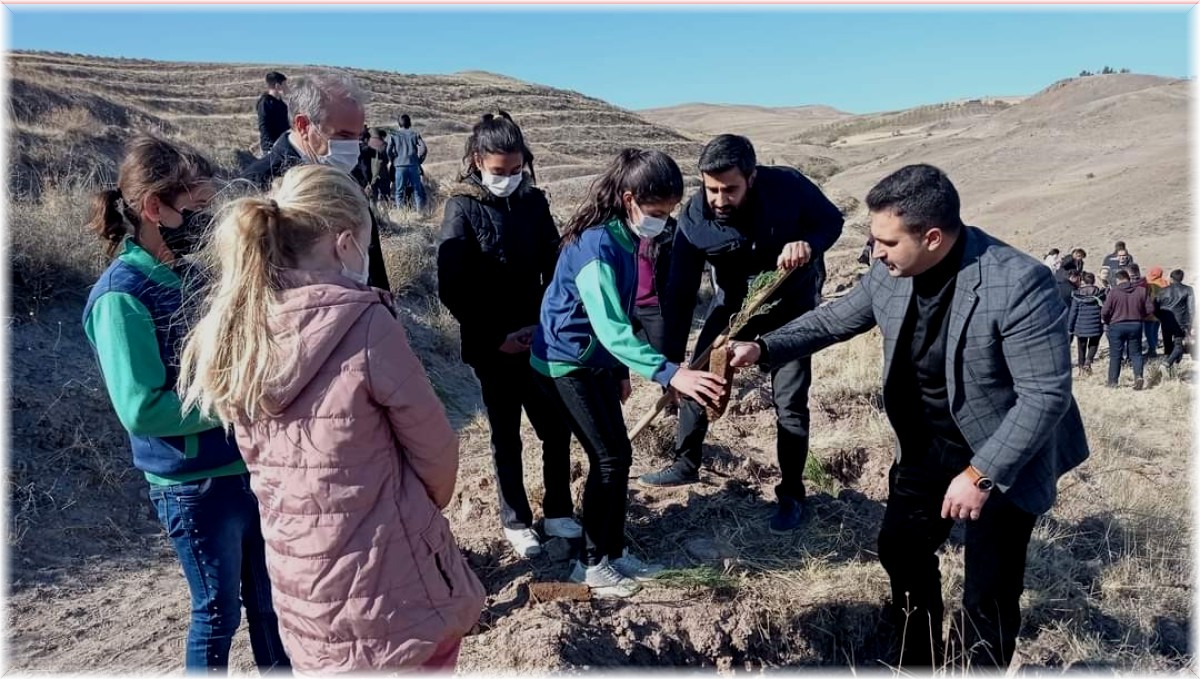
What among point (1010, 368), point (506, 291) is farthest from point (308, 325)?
point (1010, 368)

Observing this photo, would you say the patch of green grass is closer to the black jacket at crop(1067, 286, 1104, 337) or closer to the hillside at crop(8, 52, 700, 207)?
the hillside at crop(8, 52, 700, 207)

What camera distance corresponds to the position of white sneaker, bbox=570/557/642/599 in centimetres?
352

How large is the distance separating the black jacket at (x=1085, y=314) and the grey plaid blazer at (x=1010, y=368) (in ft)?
31.8

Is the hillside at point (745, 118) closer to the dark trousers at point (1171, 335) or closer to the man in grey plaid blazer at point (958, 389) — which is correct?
the dark trousers at point (1171, 335)

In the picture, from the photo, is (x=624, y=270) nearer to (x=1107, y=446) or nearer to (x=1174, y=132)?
(x=1107, y=446)

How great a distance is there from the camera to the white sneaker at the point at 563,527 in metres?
3.93

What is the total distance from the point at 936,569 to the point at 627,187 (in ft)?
5.70

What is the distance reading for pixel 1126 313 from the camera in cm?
1048

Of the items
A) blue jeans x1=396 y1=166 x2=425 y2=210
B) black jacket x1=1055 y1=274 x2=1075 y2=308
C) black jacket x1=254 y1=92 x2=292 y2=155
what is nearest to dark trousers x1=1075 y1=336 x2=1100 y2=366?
black jacket x1=1055 y1=274 x2=1075 y2=308

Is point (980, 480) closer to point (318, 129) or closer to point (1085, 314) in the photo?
point (318, 129)

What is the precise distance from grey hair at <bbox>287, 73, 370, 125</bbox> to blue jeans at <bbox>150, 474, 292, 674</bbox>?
1352 millimetres

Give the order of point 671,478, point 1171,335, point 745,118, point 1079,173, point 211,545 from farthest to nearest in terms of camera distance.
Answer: point 745,118 → point 1079,173 → point 1171,335 → point 671,478 → point 211,545

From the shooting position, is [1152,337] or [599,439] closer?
[599,439]

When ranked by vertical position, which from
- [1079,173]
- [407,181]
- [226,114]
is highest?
[226,114]
